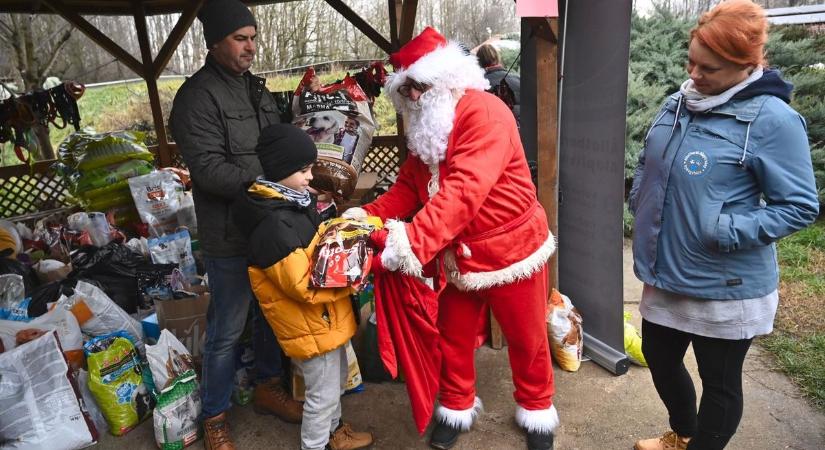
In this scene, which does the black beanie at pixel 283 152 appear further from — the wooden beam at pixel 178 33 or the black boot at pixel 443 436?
the wooden beam at pixel 178 33

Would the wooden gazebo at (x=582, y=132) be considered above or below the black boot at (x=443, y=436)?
above

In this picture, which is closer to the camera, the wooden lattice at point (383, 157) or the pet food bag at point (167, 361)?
the pet food bag at point (167, 361)

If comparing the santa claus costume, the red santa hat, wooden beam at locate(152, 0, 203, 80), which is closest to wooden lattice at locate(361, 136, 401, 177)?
wooden beam at locate(152, 0, 203, 80)

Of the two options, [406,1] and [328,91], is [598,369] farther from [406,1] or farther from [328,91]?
[406,1]

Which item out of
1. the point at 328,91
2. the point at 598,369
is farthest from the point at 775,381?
the point at 328,91

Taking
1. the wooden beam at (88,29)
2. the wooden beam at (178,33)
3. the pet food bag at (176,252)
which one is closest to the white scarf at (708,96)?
the pet food bag at (176,252)

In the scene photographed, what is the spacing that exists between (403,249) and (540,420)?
3.84 ft

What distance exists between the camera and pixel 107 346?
2.72 metres

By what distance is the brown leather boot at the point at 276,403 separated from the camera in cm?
271

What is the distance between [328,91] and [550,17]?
1.21m

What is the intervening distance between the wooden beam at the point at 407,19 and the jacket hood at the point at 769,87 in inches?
116

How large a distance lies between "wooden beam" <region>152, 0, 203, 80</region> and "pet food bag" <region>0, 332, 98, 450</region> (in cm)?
362

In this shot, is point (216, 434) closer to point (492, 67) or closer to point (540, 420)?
point (540, 420)

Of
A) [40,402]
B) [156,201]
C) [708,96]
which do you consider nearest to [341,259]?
[708,96]
